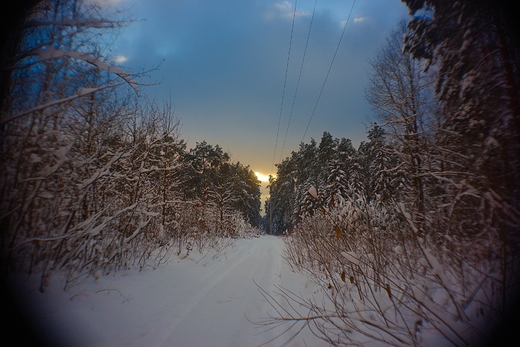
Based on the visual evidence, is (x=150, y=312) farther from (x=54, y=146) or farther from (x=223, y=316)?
(x=54, y=146)

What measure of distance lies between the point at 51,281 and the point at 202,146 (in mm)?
25658

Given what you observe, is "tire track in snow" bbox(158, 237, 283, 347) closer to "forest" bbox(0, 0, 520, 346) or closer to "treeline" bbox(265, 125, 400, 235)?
"forest" bbox(0, 0, 520, 346)

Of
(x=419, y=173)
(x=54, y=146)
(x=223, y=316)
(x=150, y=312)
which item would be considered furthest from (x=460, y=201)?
(x=54, y=146)

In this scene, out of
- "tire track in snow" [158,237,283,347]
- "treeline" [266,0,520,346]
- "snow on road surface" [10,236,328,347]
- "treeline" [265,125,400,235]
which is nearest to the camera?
"treeline" [266,0,520,346]

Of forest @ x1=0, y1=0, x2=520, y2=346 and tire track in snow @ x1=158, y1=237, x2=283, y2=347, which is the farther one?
tire track in snow @ x1=158, y1=237, x2=283, y2=347

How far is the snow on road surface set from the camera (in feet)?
6.24

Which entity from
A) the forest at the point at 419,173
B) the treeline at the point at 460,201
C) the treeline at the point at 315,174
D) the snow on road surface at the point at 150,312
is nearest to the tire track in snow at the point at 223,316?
the snow on road surface at the point at 150,312

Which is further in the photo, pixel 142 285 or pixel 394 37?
pixel 394 37

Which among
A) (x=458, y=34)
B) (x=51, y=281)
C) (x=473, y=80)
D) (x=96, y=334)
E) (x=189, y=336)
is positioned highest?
(x=458, y=34)

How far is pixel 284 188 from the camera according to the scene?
3769 centimetres

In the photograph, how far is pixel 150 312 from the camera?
8.39ft

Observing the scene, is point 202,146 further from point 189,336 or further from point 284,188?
point 189,336

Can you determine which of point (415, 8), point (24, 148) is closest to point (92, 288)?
point (24, 148)

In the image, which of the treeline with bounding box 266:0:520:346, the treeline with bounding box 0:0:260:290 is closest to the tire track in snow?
the treeline with bounding box 266:0:520:346
